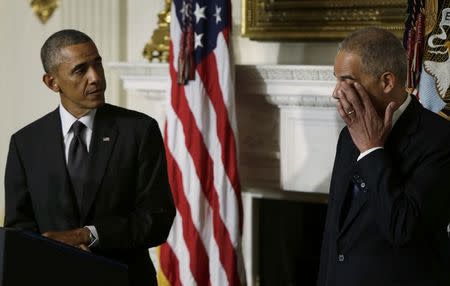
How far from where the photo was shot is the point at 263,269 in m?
4.71

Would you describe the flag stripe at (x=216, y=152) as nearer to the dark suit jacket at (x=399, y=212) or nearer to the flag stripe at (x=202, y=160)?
the flag stripe at (x=202, y=160)

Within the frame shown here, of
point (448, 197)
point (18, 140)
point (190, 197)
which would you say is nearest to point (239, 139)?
point (190, 197)

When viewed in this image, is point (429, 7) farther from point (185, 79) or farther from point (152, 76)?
point (152, 76)

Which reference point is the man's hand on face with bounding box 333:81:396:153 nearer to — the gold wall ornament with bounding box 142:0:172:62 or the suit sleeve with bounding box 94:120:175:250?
the suit sleeve with bounding box 94:120:175:250

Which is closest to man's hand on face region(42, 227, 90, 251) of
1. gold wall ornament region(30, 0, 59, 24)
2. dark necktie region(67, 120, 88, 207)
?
dark necktie region(67, 120, 88, 207)

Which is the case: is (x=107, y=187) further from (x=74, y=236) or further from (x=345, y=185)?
(x=345, y=185)

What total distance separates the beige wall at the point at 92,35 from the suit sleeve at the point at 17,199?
2.15m

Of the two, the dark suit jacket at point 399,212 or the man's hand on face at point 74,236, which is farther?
the man's hand on face at point 74,236

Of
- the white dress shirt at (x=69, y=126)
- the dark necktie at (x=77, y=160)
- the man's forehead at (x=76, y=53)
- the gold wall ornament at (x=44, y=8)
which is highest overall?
the gold wall ornament at (x=44, y=8)

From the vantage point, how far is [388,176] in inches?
78.4

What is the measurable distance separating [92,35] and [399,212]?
10.5ft

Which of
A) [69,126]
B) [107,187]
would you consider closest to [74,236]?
[107,187]

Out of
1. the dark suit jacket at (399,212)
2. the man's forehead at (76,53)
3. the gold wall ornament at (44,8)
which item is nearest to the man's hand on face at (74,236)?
the man's forehead at (76,53)

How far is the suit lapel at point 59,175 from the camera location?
2.38m
